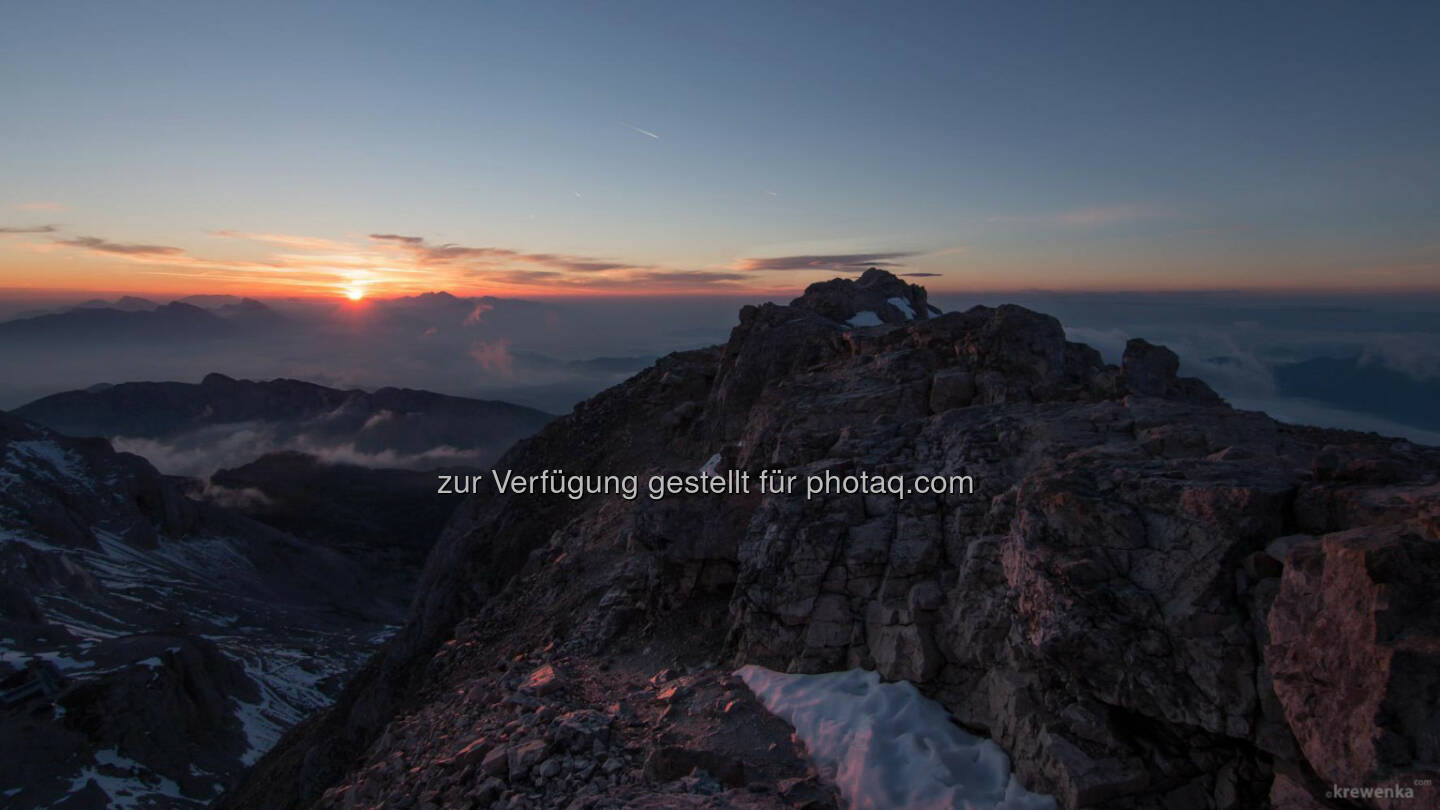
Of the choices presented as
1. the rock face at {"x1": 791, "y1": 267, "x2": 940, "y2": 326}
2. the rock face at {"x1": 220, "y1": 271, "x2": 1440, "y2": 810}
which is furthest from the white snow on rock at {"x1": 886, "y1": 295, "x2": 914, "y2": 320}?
the rock face at {"x1": 220, "y1": 271, "x2": 1440, "y2": 810}

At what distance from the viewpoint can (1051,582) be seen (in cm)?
866

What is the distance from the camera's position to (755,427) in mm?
20203

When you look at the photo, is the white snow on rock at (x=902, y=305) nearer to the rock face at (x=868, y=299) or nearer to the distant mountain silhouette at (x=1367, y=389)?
the rock face at (x=868, y=299)

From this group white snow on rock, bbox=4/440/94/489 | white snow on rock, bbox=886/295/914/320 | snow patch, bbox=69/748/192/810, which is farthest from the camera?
white snow on rock, bbox=4/440/94/489

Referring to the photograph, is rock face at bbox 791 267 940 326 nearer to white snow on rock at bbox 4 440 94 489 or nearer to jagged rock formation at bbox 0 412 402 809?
jagged rock formation at bbox 0 412 402 809

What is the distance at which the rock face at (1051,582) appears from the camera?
6.59m

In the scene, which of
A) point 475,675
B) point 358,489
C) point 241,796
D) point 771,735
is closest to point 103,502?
point 358,489

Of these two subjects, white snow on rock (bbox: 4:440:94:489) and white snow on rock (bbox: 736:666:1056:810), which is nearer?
white snow on rock (bbox: 736:666:1056:810)

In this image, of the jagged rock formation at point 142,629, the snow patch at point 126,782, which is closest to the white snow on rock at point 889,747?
the jagged rock formation at point 142,629

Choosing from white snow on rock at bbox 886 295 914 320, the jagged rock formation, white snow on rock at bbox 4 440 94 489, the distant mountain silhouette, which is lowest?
the jagged rock formation

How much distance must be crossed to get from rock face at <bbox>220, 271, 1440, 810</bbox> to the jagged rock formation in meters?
57.4

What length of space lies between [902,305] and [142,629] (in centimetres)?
11213

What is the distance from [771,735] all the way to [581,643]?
627 cm

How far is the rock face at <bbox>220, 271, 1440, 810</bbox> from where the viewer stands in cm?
659
